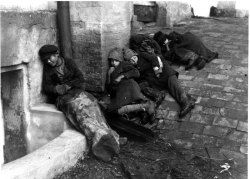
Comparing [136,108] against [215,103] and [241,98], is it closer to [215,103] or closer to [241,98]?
[215,103]

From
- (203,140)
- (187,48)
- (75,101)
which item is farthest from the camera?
(187,48)

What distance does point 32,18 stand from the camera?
526 centimetres

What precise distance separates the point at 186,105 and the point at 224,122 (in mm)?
660

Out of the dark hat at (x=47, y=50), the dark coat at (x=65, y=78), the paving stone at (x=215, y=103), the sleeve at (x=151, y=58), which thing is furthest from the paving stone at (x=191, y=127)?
the dark hat at (x=47, y=50)

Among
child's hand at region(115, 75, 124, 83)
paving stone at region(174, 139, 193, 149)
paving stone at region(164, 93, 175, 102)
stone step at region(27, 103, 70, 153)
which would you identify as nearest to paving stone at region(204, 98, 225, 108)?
paving stone at region(164, 93, 175, 102)

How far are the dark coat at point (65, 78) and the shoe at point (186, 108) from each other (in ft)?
5.30

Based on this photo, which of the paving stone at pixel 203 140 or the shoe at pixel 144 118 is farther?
the shoe at pixel 144 118

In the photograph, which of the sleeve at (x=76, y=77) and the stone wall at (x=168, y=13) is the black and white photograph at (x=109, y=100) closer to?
the sleeve at (x=76, y=77)

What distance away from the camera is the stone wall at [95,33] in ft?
18.7

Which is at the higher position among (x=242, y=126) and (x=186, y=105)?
(x=186, y=105)

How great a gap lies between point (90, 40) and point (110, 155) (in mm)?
2123

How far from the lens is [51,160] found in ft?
13.5

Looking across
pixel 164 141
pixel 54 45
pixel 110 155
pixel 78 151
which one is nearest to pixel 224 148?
pixel 164 141

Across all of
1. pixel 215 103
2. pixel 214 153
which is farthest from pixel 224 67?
pixel 214 153
